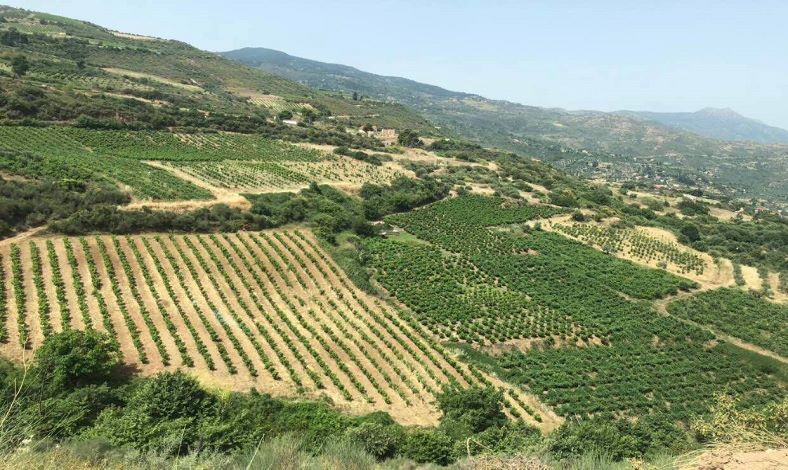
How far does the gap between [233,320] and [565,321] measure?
97.5 feet

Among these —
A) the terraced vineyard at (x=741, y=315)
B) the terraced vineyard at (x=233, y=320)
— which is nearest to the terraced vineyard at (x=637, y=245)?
the terraced vineyard at (x=741, y=315)

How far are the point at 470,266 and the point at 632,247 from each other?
30031mm

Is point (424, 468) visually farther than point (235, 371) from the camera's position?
No

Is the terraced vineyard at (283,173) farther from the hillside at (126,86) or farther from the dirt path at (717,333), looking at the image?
the dirt path at (717,333)

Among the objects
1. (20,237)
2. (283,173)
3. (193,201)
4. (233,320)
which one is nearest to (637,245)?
(283,173)

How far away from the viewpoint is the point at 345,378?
30.9 metres

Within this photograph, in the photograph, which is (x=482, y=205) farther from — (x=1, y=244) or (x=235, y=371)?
(x=1, y=244)

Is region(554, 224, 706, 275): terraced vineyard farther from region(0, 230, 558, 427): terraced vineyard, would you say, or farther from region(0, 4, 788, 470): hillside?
region(0, 230, 558, 427): terraced vineyard

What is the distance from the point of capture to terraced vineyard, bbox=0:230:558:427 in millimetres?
29297

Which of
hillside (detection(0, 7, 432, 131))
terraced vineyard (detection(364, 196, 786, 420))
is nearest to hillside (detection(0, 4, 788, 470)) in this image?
terraced vineyard (detection(364, 196, 786, 420))

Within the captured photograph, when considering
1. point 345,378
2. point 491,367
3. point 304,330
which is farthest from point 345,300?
point 491,367

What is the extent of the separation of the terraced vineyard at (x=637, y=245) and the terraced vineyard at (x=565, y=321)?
17.7 ft

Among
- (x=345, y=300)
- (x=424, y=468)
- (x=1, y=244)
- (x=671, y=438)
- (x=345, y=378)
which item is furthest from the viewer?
(x=345, y=300)

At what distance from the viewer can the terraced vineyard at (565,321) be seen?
33.8 m
